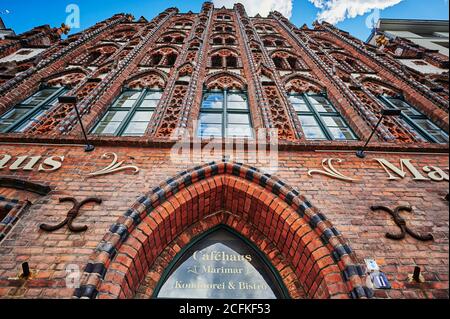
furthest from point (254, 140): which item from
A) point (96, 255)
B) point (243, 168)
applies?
point (96, 255)

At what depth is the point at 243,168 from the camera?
3656 mm

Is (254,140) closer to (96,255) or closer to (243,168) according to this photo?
(243,168)

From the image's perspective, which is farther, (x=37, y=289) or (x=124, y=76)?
(x=124, y=76)

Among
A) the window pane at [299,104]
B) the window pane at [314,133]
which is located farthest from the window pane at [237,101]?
the window pane at [314,133]

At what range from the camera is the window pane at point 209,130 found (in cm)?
495

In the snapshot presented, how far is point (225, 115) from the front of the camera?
17.8 ft

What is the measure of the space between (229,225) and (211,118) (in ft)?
8.37

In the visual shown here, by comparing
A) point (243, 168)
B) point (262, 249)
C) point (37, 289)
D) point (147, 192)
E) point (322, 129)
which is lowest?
point (37, 289)

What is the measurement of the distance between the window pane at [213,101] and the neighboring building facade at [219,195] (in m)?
0.05

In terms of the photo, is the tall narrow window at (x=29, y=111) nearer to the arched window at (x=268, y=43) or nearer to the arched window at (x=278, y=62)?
the arched window at (x=278, y=62)

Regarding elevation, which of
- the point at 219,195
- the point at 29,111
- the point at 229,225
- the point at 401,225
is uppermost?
the point at 29,111

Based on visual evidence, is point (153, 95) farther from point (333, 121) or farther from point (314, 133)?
point (333, 121)

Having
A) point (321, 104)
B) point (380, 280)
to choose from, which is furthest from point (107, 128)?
point (380, 280)

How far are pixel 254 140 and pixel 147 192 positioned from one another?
1858 mm
